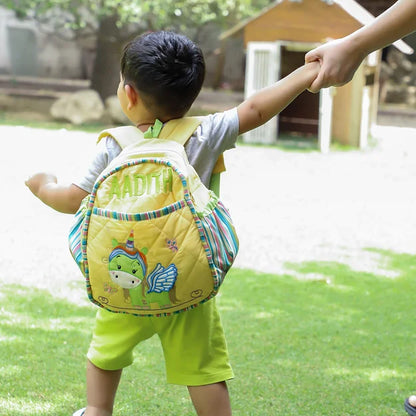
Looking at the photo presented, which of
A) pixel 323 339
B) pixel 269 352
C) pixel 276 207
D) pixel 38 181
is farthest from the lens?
pixel 276 207

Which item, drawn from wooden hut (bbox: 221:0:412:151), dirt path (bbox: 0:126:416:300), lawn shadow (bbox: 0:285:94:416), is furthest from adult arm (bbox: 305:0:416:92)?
wooden hut (bbox: 221:0:412:151)

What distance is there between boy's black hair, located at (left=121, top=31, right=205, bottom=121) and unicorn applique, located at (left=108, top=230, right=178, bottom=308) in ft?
1.36

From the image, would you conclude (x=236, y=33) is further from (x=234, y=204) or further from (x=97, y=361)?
(x=97, y=361)

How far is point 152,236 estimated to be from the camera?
2.03m

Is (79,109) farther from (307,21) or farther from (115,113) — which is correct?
(307,21)

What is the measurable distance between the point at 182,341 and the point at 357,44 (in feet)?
3.34

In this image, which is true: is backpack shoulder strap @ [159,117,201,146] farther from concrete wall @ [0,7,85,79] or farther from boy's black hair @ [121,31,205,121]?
concrete wall @ [0,7,85,79]

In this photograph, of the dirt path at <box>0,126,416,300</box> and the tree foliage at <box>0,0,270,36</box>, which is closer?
the dirt path at <box>0,126,416,300</box>

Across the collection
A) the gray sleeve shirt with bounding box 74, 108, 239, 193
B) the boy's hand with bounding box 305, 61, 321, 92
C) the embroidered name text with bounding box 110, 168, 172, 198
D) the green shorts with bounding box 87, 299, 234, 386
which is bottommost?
the green shorts with bounding box 87, 299, 234, 386

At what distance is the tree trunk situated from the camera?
50.6 feet

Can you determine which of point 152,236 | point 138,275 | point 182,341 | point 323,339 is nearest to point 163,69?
point 152,236

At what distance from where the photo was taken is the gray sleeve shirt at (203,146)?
225cm

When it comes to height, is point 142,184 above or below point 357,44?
below

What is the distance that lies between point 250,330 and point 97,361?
173 cm
